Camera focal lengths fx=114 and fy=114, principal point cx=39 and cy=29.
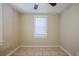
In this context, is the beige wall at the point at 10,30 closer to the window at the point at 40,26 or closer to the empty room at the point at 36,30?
the empty room at the point at 36,30

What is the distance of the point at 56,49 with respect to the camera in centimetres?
157

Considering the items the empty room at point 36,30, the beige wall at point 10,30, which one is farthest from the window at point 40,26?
the beige wall at point 10,30

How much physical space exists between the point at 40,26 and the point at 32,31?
0.47ft

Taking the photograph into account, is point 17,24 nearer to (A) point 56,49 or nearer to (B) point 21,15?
(B) point 21,15

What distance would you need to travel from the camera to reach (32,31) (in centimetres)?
161

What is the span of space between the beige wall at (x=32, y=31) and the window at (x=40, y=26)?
5 centimetres

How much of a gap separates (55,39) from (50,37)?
129 mm

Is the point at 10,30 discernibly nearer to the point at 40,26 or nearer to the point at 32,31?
the point at 32,31

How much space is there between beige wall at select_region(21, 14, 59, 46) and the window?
5 centimetres

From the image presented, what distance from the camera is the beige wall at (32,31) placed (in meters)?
1.52

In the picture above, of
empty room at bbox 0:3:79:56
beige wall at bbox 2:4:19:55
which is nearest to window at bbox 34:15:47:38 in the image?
empty room at bbox 0:3:79:56

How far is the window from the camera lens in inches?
60.5

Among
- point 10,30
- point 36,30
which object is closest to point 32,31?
point 36,30

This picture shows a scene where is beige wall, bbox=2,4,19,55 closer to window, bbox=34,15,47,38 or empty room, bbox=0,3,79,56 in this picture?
empty room, bbox=0,3,79,56
